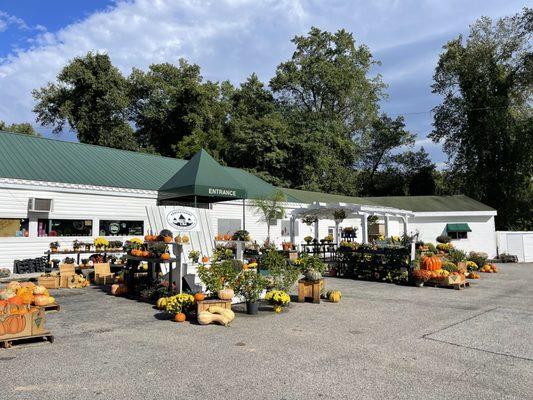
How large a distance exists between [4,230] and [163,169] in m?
8.16

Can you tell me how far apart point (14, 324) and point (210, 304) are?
3.25 m

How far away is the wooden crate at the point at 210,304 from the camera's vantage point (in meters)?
7.93

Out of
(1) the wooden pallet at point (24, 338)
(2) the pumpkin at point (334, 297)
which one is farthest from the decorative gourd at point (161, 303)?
(2) the pumpkin at point (334, 297)

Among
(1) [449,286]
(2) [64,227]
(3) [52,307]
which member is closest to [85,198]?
(2) [64,227]

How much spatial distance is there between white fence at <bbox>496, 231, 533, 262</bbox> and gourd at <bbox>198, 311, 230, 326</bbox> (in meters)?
24.3

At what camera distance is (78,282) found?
1259 centimetres

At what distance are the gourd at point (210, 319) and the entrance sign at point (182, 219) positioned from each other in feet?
10.7

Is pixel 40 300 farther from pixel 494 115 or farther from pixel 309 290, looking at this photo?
pixel 494 115

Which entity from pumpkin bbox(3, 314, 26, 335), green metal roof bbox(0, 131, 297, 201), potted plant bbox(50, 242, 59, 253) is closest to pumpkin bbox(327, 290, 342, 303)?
green metal roof bbox(0, 131, 297, 201)

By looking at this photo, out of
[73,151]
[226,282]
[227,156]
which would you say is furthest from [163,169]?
[227,156]

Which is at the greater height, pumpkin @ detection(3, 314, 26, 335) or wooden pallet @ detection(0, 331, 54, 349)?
pumpkin @ detection(3, 314, 26, 335)

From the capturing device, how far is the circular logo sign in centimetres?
A: 1057

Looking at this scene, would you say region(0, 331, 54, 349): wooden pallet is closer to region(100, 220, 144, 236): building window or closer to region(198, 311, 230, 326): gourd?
region(198, 311, 230, 326): gourd

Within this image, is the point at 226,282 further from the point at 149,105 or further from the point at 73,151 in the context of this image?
the point at 149,105
